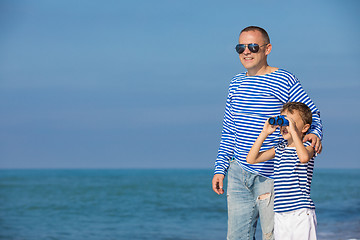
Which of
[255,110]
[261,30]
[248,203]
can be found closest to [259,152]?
[255,110]

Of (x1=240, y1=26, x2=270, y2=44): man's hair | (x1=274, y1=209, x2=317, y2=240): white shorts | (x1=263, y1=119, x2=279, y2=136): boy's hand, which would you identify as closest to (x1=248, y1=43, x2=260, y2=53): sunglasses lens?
(x1=240, y1=26, x2=270, y2=44): man's hair

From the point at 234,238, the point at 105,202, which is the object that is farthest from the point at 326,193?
the point at 234,238

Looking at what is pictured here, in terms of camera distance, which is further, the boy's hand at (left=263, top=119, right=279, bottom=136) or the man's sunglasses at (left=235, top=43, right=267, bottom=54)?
the man's sunglasses at (left=235, top=43, right=267, bottom=54)

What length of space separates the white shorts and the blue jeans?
266mm

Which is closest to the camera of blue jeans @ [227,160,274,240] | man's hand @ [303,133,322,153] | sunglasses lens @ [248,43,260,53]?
man's hand @ [303,133,322,153]

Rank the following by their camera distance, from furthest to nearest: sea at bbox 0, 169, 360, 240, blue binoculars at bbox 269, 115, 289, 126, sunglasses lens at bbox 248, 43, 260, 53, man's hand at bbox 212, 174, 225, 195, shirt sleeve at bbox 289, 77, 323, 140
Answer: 1. sea at bbox 0, 169, 360, 240
2. man's hand at bbox 212, 174, 225, 195
3. sunglasses lens at bbox 248, 43, 260, 53
4. shirt sleeve at bbox 289, 77, 323, 140
5. blue binoculars at bbox 269, 115, 289, 126

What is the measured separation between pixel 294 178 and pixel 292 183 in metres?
0.04

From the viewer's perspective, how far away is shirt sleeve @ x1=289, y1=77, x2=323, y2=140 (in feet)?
12.0

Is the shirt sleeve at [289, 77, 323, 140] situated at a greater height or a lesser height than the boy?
greater

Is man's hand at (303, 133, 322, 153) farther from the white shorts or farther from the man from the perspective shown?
the white shorts

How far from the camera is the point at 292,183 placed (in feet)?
11.4

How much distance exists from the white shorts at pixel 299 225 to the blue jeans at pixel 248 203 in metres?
0.27

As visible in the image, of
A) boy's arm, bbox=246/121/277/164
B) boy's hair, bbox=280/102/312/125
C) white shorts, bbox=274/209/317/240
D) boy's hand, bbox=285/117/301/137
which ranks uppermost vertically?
boy's hair, bbox=280/102/312/125

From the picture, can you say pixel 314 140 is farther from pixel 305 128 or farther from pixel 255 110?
pixel 255 110
